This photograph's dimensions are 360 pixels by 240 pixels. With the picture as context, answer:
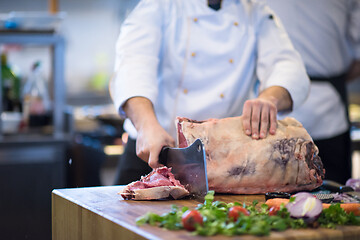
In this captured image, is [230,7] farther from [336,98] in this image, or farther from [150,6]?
[336,98]

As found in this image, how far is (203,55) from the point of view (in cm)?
206

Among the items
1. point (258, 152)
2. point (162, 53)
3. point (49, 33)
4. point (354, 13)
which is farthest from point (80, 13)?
point (258, 152)

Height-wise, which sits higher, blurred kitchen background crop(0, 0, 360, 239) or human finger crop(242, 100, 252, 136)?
human finger crop(242, 100, 252, 136)

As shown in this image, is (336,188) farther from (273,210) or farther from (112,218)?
(112,218)

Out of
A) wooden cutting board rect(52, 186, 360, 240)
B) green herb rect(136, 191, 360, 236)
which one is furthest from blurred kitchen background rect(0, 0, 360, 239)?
green herb rect(136, 191, 360, 236)

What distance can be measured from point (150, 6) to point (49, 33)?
1.72 m

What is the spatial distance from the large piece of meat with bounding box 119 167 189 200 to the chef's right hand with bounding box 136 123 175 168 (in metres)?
0.05

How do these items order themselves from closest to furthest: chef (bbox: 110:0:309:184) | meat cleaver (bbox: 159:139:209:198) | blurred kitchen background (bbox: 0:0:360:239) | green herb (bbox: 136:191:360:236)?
green herb (bbox: 136:191:360:236) → meat cleaver (bbox: 159:139:209:198) → chef (bbox: 110:0:309:184) → blurred kitchen background (bbox: 0:0:360:239)

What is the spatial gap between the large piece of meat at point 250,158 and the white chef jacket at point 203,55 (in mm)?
328

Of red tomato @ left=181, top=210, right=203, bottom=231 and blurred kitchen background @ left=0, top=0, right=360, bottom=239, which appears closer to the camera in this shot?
red tomato @ left=181, top=210, right=203, bottom=231

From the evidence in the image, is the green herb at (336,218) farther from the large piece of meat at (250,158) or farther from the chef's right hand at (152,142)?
the chef's right hand at (152,142)

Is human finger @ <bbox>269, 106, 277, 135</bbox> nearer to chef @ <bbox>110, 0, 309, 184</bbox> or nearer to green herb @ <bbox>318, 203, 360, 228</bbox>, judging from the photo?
chef @ <bbox>110, 0, 309, 184</bbox>

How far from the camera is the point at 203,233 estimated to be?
110 cm

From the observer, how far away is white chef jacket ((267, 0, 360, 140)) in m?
2.91
